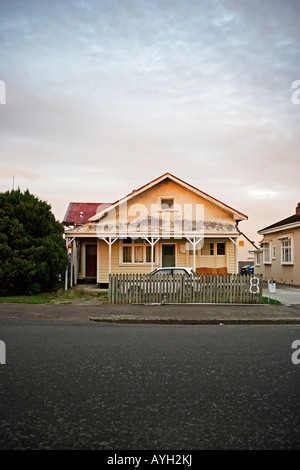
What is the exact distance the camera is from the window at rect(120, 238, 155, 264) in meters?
24.9

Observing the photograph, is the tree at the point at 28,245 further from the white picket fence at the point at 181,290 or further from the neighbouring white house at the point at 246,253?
the neighbouring white house at the point at 246,253

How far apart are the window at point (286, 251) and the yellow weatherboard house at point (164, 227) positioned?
4746 mm

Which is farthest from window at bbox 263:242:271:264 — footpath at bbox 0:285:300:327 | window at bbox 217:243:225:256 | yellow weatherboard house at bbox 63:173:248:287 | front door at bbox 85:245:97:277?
footpath at bbox 0:285:300:327

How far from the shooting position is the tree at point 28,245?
1673cm

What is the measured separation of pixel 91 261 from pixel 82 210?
12.4 meters

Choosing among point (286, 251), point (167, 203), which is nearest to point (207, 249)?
point (167, 203)

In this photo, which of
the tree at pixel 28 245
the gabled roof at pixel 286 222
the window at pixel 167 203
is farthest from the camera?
the gabled roof at pixel 286 222

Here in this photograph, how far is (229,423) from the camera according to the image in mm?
3734

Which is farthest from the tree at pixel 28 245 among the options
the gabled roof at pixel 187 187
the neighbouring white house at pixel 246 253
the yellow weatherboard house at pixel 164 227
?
the neighbouring white house at pixel 246 253

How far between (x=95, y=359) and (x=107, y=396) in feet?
5.84

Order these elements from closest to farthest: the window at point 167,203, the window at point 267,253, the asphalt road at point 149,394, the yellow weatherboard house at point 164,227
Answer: the asphalt road at point 149,394, the yellow weatherboard house at point 164,227, the window at point 167,203, the window at point 267,253

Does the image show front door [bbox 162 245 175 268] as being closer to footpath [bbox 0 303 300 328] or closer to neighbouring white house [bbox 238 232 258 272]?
footpath [bbox 0 303 300 328]

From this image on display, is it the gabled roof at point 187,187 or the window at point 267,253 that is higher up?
the gabled roof at point 187,187

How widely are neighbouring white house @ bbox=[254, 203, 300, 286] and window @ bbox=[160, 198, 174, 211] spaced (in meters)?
8.38
